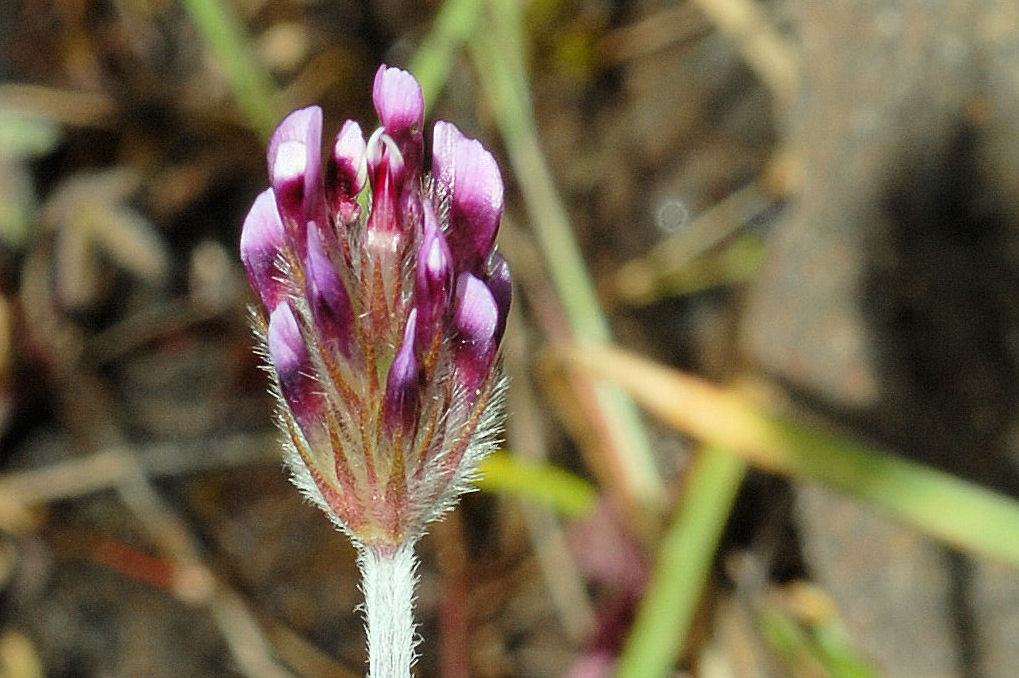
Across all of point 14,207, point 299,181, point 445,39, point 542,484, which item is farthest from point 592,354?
point 14,207

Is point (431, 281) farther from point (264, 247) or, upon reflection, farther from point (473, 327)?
point (264, 247)

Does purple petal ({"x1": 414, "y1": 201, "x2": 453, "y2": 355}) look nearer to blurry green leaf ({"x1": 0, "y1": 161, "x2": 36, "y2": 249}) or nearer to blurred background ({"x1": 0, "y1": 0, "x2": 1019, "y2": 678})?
blurred background ({"x1": 0, "y1": 0, "x2": 1019, "y2": 678})

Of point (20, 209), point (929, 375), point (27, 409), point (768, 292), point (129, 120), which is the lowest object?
point (929, 375)

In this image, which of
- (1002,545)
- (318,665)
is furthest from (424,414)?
(318,665)

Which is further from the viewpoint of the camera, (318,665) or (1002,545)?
(318,665)

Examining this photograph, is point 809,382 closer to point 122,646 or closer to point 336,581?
point 336,581

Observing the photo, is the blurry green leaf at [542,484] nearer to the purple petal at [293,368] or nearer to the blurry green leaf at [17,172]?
the purple petal at [293,368]

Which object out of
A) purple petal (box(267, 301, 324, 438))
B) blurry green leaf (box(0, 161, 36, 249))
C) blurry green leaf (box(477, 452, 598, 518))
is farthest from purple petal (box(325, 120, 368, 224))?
blurry green leaf (box(0, 161, 36, 249))
